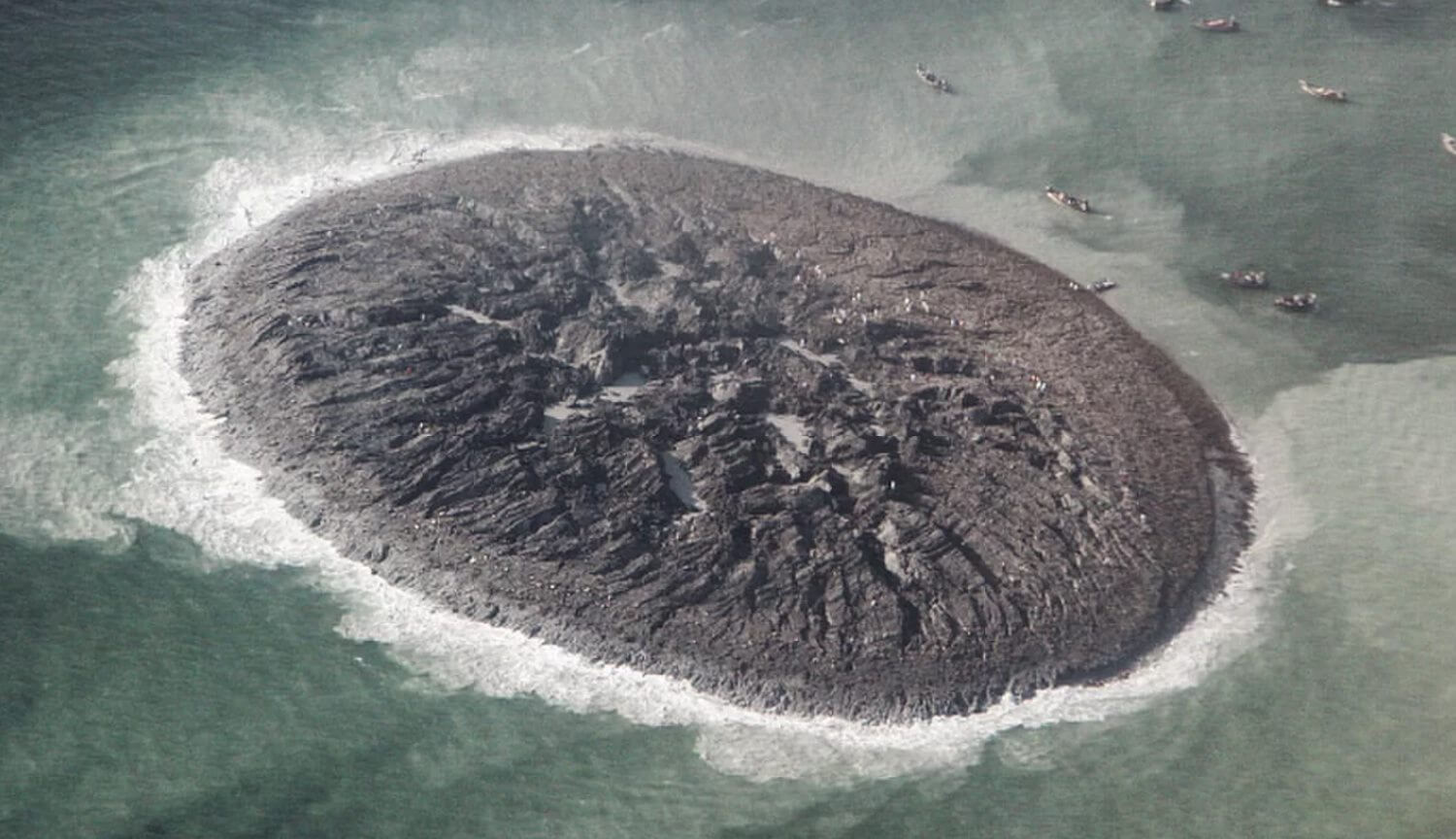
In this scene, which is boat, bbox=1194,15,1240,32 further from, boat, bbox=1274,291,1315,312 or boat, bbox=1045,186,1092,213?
boat, bbox=1274,291,1315,312

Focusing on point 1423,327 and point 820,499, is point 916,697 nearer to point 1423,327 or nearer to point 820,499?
point 820,499

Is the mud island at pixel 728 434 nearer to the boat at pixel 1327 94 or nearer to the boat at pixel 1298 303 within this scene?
the boat at pixel 1298 303

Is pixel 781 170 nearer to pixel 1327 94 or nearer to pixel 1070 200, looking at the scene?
pixel 1070 200

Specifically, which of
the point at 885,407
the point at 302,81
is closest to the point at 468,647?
the point at 885,407

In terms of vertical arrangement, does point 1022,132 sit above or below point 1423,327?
above

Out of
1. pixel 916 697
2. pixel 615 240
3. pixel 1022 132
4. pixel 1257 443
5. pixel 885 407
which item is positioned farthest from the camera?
pixel 1022 132

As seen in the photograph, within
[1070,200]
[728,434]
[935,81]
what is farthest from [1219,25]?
[728,434]

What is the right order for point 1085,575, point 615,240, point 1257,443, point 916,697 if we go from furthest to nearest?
point 615,240, point 1257,443, point 1085,575, point 916,697
